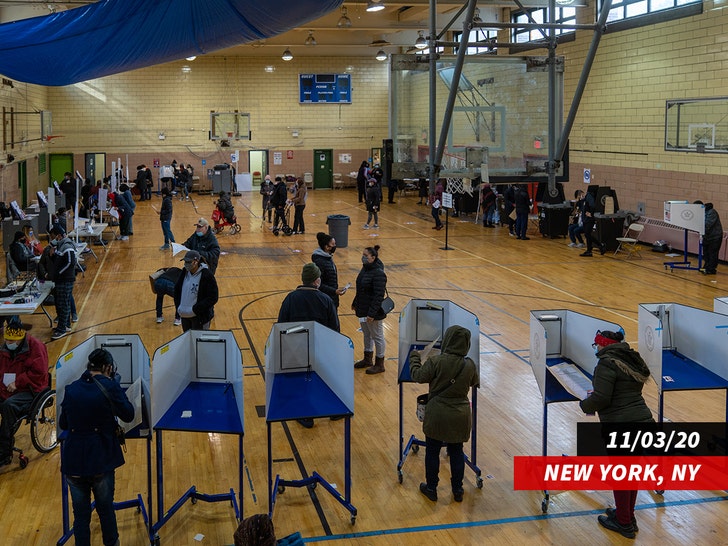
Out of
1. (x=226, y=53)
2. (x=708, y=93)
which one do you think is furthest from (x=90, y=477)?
(x=226, y=53)

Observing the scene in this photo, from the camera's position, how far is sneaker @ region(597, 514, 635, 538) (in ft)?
19.7

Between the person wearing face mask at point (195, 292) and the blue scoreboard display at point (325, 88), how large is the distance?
2932 cm

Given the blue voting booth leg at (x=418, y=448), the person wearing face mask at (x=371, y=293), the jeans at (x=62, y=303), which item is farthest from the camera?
the jeans at (x=62, y=303)

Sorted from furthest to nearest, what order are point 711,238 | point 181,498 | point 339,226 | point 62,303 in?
point 339,226
point 711,238
point 62,303
point 181,498

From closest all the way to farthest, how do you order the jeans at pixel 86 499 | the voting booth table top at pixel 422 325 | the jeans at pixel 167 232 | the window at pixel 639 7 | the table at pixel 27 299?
the jeans at pixel 86 499 < the voting booth table top at pixel 422 325 < the table at pixel 27 299 < the window at pixel 639 7 < the jeans at pixel 167 232

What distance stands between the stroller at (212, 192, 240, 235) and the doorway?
14947 millimetres

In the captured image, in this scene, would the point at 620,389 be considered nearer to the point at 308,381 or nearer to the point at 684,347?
the point at 684,347

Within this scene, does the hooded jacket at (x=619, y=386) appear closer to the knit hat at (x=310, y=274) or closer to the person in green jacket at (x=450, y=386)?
the person in green jacket at (x=450, y=386)

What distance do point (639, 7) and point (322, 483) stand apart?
18272 millimetres

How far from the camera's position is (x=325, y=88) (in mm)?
37719

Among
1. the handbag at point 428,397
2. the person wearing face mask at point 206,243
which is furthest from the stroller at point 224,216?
the handbag at point 428,397

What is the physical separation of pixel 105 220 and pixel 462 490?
2159 centimetres

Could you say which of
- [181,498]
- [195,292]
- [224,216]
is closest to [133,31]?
[195,292]

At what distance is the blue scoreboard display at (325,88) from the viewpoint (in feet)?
123
